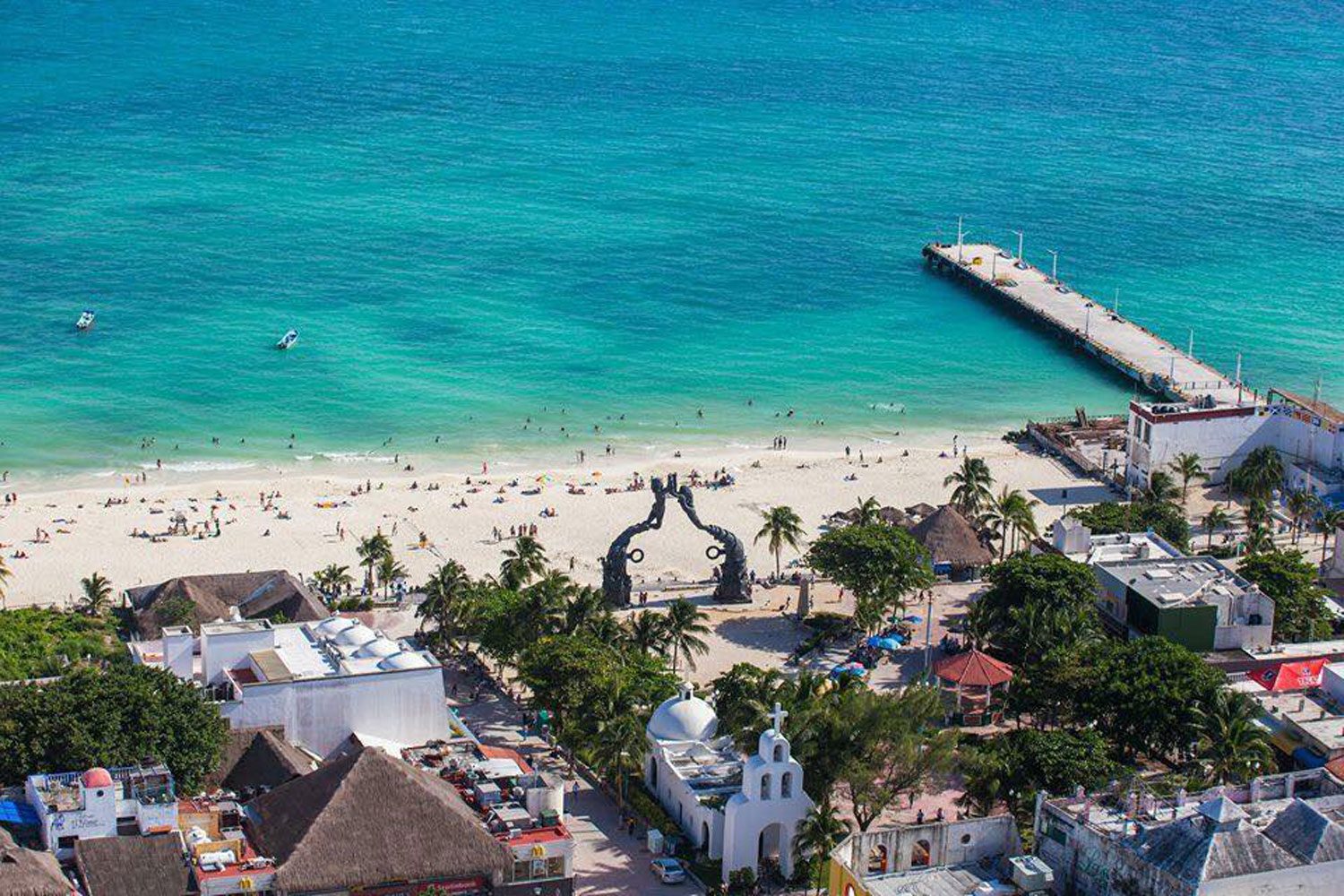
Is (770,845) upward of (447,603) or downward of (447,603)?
downward

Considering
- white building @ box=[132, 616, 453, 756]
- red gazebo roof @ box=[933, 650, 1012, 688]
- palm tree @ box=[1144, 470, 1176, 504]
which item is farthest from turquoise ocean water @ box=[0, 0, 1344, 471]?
red gazebo roof @ box=[933, 650, 1012, 688]

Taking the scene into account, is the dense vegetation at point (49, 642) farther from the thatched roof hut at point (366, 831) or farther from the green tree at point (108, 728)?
the thatched roof hut at point (366, 831)

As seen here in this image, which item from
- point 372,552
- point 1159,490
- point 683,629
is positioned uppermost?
point 1159,490

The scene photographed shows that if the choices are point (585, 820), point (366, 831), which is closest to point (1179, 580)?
point (585, 820)

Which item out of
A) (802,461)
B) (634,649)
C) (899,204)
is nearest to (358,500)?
(802,461)

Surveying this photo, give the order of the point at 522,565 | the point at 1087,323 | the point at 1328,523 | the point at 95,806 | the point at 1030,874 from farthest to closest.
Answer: the point at 1087,323 < the point at 1328,523 < the point at 522,565 < the point at 95,806 < the point at 1030,874

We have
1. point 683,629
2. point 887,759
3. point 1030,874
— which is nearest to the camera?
point 1030,874

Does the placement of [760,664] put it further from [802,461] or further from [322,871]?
[802,461]

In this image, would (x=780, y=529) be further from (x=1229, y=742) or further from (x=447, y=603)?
(x=1229, y=742)

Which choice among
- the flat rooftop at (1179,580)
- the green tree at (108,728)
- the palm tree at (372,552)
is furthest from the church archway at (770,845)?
the palm tree at (372,552)
